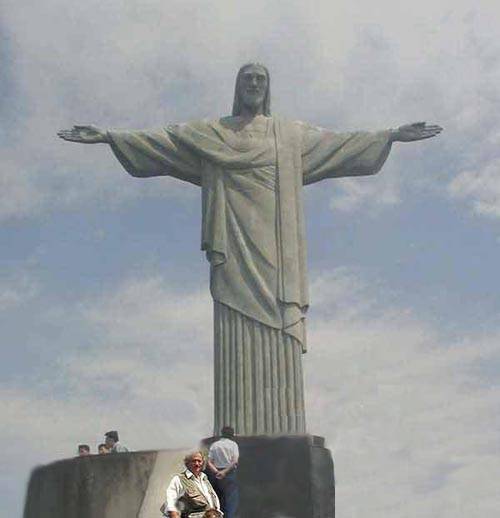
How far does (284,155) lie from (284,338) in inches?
109

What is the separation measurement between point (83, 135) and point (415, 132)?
5.02 meters

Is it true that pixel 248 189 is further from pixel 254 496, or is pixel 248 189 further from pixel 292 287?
pixel 254 496

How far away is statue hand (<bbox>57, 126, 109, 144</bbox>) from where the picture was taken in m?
14.3

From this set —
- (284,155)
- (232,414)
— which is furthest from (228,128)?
(232,414)

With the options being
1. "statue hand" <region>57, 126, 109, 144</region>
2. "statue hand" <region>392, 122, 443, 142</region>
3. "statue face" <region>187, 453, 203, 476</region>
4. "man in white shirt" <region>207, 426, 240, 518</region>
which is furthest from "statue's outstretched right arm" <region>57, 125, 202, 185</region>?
"statue face" <region>187, 453, 203, 476</region>

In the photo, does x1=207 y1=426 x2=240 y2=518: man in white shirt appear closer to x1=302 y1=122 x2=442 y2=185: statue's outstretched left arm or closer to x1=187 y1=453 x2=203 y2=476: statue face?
x1=187 y1=453 x2=203 y2=476: statue face

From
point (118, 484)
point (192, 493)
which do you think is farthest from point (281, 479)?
point (192, 493)

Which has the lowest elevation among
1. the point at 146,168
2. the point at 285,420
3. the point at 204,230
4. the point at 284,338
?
the point at 285,420

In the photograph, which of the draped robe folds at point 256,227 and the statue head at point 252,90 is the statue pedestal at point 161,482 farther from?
the statue head at point 252,90

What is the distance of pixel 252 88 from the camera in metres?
14.6

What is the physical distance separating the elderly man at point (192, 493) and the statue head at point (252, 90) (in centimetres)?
800

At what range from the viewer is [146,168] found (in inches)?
574

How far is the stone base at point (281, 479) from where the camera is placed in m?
11.8

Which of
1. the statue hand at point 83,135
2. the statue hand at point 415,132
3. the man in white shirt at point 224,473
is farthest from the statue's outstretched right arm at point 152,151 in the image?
the man in white shirt at point 224,473
